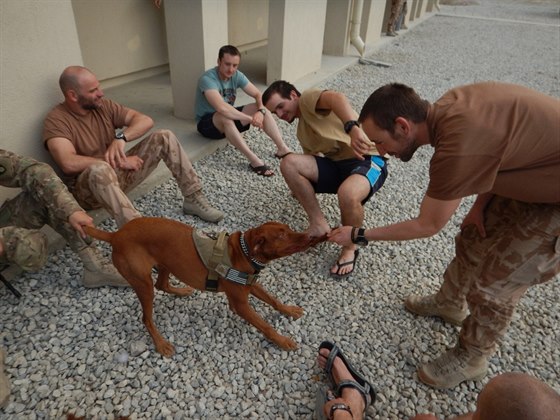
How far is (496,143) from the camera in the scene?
1.62m

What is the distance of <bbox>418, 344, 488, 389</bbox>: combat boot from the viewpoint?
2271mm

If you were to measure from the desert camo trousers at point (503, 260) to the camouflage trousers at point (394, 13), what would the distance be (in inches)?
544

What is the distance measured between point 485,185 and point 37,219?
112 inches

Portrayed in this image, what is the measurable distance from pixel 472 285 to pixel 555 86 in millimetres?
9111

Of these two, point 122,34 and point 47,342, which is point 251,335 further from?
point 122,34

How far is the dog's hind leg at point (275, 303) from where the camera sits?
2591 millimetres

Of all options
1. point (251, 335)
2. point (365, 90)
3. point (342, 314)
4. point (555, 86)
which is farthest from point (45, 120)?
point (555, 86)

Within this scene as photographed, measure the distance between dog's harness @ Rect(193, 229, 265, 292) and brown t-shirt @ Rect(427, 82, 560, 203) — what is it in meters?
1.05

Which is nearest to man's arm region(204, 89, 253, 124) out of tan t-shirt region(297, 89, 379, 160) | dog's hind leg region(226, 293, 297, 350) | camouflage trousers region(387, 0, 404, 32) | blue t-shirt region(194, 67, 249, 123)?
blue t-shirt region(194, 67, 249, 123)

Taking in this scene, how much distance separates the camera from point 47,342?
2.45 m

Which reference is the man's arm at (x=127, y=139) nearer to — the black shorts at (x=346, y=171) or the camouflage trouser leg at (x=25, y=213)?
the camouflage trouser leg at (x=25, y=213)

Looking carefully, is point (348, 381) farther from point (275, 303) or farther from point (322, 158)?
point (322, 158)

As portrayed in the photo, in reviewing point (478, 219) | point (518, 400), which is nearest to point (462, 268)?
point (478, 219)

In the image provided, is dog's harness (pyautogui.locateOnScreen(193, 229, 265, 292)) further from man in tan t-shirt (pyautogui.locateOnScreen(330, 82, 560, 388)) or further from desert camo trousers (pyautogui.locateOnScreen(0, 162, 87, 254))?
desert camo trousers (pyautogui.locateOnScreen(0, 162, 87, 254))
